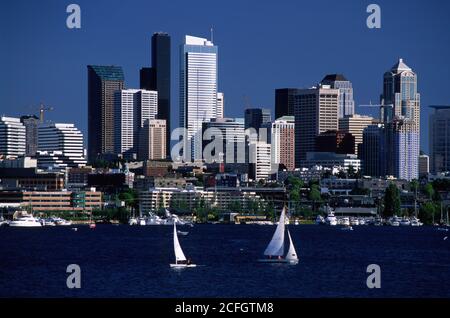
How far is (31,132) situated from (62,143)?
352 inches

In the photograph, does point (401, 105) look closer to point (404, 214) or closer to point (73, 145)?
point (73, 145)

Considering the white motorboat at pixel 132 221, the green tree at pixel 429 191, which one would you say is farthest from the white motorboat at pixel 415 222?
the white motorboat at pixel 132 221

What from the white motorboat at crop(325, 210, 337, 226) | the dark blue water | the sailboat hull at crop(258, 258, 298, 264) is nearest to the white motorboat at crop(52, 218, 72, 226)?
the white motorboat at crop(325, 210, 337, 226)

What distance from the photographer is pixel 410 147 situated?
18600 cm

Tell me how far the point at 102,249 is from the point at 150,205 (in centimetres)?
A: 8272

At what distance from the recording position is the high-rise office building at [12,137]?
189625 mm

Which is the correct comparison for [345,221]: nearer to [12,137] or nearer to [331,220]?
[331,220]

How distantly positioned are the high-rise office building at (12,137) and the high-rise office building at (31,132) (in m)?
0.78

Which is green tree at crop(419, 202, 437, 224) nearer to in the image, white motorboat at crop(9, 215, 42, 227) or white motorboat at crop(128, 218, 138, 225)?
white motorboat at crop(128, 218, 138, 225)

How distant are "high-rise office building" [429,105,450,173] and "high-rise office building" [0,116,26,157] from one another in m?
64.2

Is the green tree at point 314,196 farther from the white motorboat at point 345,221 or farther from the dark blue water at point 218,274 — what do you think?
the dark blue water at point 218,274

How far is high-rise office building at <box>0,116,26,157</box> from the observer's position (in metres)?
190

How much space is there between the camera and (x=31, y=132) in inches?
7667
